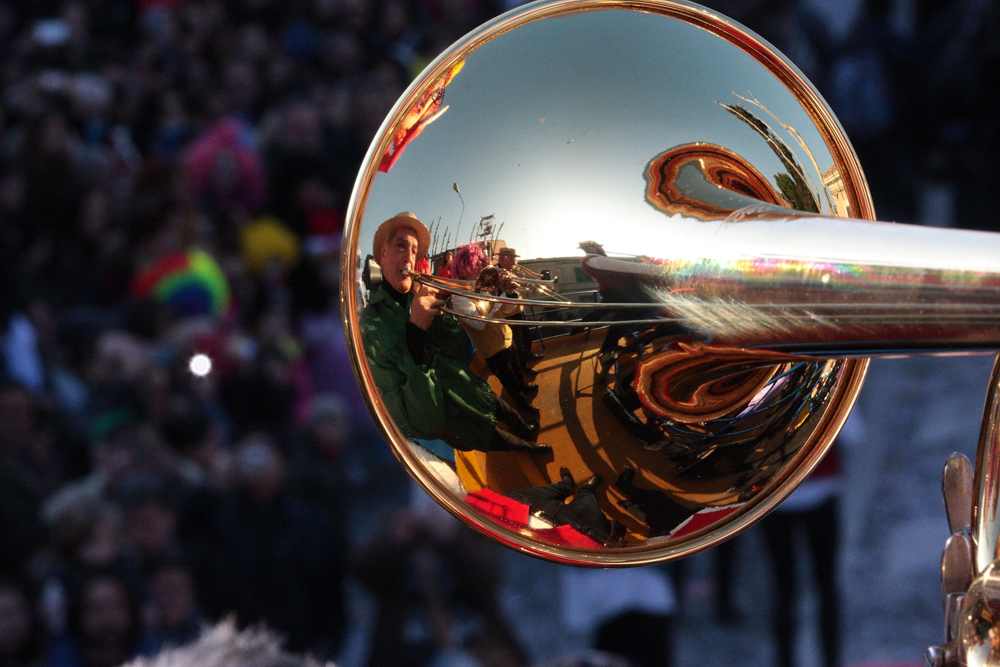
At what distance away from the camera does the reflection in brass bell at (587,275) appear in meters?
1.06

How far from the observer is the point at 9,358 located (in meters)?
4.07

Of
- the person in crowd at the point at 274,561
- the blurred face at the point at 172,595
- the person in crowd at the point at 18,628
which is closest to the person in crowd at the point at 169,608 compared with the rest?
the blurred face at the point at 172,595

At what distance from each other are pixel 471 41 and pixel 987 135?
19.2ft

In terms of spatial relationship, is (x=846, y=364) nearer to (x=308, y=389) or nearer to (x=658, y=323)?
(x=658, y=323)

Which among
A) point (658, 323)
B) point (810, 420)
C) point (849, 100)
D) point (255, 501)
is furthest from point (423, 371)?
point (849, 100)

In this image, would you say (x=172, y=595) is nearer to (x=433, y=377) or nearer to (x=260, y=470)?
(x=260, y=470)

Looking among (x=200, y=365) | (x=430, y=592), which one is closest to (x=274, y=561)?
(x=430, y=592)

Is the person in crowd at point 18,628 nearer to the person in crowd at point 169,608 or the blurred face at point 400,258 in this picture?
the person in crowd at point 169,608

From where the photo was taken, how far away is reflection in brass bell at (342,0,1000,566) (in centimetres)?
106

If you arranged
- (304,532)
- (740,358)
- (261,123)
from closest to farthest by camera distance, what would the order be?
(740,358)
(304,532)
(261,123)

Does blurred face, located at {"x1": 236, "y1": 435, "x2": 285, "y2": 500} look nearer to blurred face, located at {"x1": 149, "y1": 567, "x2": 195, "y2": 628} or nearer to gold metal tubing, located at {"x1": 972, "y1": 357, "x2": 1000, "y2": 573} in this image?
blurred face, located at {"x1": 149, "y1": 567, "x2": 195, "y2": 628}

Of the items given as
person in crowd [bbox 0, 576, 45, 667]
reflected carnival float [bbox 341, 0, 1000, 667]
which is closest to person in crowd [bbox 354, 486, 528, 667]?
person in crowd [bbox 0, 576, 45, 667]

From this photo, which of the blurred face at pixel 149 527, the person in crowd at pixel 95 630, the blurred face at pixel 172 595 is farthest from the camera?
the blurred face at pixel 149 527

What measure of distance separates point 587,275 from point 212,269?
12.4 feet
